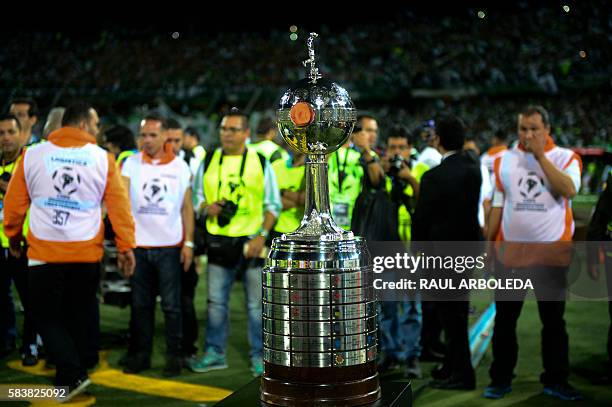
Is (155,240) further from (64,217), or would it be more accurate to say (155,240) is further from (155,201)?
(64,217)

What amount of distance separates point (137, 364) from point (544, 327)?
3033mm

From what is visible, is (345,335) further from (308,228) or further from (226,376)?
(226,376)

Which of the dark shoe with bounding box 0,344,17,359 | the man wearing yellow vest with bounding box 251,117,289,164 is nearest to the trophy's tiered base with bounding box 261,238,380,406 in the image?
the dark shoe with bounding box 0,344,17,359

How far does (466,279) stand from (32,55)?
30.7 metres

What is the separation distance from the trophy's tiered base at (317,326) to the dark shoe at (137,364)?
13.2 ft

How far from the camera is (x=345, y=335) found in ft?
9.36

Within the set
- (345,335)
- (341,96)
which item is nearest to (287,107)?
(341,96)

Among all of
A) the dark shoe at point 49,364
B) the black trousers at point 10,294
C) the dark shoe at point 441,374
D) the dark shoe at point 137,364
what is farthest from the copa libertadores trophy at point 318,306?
the black trousers at point 10,294

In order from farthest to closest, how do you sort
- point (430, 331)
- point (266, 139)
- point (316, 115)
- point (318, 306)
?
point (266, 139) → point (430, 331) → point (316, 115) → point (318, 306)

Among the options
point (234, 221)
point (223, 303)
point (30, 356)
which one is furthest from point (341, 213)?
point (30, 356)

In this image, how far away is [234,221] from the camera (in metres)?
6.69

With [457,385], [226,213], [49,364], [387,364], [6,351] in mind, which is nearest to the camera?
[457,385]

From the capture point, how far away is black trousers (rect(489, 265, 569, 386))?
227 inches

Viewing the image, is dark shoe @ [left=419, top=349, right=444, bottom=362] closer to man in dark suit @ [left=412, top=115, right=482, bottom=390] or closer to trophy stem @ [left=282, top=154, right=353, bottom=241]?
man in dark suit @ [left=412, top=115, right=482, bottom=390]
